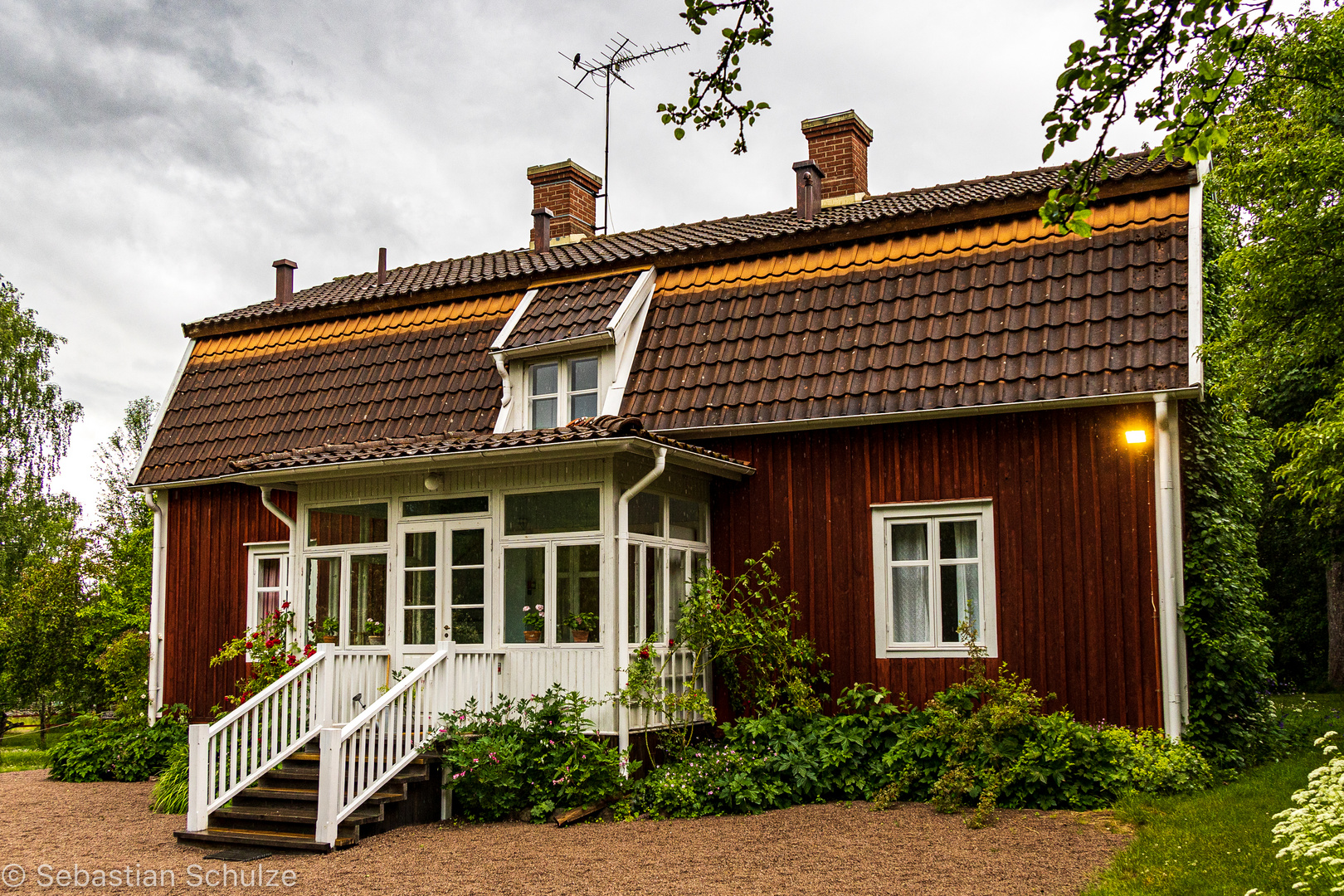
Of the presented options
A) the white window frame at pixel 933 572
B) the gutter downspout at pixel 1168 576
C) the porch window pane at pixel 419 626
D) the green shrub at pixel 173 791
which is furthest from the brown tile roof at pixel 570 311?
the gutter downspout at pixel 1168 576

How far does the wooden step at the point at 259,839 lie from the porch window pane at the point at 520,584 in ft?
8.32

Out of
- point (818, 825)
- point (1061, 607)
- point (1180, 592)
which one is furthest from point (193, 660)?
point (1180, 592)

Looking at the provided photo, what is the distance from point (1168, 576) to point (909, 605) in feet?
7.91

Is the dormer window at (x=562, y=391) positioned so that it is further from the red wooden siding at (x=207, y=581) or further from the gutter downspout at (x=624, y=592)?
the red wooden siding at (x=207, y=581)

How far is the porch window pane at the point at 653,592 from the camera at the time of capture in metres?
11.0

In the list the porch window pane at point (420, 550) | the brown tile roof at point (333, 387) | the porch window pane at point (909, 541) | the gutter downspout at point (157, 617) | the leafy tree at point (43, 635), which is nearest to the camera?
the porch window pane at point (909, 541)

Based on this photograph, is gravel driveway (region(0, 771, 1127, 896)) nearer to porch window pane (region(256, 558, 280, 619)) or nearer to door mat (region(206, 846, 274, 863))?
door mat (region(206, 846, 274, 863))

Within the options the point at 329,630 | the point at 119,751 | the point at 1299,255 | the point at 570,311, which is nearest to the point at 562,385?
the point at 570,311

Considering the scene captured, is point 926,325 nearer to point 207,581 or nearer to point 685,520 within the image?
point 685,520

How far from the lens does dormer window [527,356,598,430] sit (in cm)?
1303

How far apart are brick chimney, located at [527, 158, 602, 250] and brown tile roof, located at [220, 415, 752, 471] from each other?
288 inches

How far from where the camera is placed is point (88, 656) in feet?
69.9

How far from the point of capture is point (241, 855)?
29.7ft

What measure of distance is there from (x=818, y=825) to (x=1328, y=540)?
51.2ft
